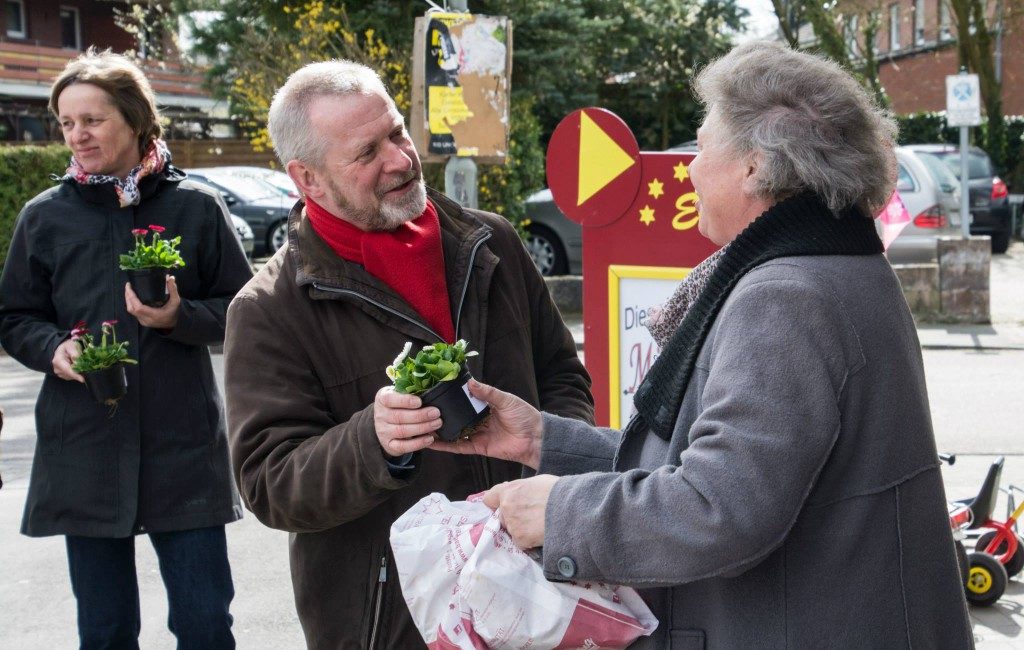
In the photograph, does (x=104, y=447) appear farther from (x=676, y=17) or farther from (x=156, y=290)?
(x=676, y=17)


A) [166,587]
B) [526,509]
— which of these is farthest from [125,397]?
[526,509]

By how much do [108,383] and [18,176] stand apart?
1315 cm

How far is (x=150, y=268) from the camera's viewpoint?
340cm

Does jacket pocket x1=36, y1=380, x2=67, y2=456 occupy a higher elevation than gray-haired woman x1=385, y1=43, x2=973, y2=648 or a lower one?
lower

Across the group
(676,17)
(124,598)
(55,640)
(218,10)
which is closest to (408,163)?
(124,598)

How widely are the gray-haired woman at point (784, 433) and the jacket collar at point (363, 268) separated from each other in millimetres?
757

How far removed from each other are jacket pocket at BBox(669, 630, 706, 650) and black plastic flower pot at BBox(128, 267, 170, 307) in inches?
78.9

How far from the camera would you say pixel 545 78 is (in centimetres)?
1695

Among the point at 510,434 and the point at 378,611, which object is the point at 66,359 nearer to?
the point at 378,611

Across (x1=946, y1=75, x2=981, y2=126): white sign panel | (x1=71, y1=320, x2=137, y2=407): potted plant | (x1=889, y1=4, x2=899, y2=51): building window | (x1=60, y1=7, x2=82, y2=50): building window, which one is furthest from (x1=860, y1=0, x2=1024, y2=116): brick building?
(x1=71, y1=320, x2=137, y2=407): potted plant

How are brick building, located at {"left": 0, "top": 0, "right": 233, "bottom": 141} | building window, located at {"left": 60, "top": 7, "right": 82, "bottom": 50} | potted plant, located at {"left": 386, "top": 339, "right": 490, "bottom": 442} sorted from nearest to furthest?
1. potted plant, located at {"left": 386, "top": 339, "right": 490, "bottom": 442}
2. brick building, located at {"left": 0, "top": 0, "right": 233, "bottom": 141}
3. building window, located at {"left": 60, "top": 7, "right": 82, "bottom": 50}

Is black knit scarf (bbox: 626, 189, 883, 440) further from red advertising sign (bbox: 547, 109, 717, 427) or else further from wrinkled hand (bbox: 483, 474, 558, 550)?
red advertising sign (bbox: 547, 109, 717, 427)

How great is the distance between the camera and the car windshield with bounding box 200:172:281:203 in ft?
64.7

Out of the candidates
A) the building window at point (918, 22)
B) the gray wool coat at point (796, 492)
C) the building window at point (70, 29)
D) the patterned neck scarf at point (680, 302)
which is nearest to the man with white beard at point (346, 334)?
the patterned neck scarf at point (680, 302)
